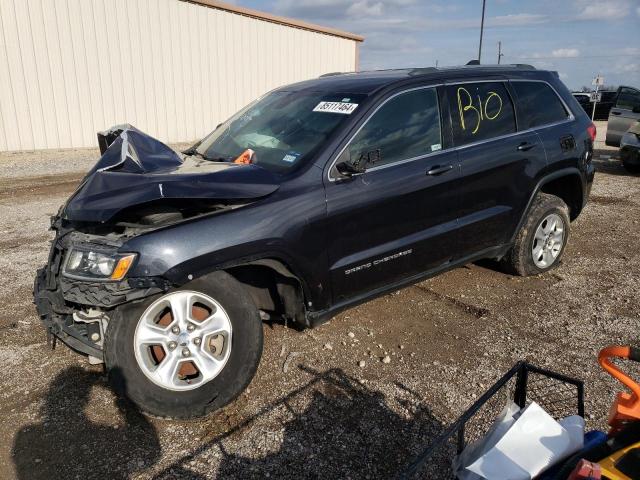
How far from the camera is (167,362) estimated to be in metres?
2.82

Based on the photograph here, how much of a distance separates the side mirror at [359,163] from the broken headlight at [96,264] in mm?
1335

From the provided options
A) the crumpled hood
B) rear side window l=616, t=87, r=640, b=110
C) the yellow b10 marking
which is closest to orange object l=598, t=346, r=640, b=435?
the crumpled hood

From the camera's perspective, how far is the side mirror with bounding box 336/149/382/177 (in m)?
3.23

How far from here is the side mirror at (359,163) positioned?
323 cm

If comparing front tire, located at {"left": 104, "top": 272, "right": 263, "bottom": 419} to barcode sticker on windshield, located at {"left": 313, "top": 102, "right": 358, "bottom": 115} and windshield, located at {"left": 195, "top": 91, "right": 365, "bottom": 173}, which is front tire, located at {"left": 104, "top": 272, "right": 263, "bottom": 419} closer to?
windshield, located at {"left": 195, "top": 91, "right": 365, "bottom": 173}

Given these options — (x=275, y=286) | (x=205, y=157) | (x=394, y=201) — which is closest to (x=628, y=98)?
(x=394, y=201)

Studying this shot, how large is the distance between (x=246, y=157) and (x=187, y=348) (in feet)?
4.44

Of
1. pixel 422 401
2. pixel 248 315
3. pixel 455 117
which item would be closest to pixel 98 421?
pixel 248 315

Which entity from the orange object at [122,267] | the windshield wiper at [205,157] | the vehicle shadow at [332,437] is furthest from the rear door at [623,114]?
the orange object at [122,267]

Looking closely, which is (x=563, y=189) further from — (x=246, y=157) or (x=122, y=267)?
(x=122, y=267)

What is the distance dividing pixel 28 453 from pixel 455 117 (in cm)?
340

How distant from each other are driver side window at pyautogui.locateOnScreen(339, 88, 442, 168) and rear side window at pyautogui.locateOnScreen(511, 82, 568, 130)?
40.8 inches

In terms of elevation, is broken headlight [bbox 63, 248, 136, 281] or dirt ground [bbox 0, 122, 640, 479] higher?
broken headlight [bbox 63, 248, 136, 281]

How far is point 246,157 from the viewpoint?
3531mm
